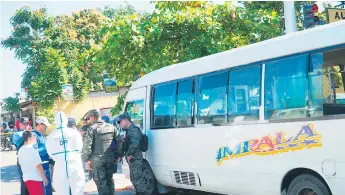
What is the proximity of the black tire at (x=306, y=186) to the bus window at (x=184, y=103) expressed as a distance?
246 cm

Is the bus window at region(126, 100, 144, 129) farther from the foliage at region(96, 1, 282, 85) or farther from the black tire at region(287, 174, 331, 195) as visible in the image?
the black tire at region(287, 174, 331, 195)

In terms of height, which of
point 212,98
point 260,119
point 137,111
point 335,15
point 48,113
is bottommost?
point 260,119

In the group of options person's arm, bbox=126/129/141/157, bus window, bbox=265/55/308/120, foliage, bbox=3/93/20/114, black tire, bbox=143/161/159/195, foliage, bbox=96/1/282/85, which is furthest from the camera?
foliage, bbox=3/93/20/114

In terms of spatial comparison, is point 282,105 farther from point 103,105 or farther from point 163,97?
point 103,105

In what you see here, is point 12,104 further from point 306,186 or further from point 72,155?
point 306,186

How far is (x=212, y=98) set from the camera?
7.04 meters

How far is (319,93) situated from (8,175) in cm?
1255

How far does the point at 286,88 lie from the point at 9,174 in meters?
12.3

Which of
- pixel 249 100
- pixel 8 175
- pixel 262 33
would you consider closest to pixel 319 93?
pixel 249 100

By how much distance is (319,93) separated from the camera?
531cm

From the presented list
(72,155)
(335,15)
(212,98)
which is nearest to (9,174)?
(72,155)

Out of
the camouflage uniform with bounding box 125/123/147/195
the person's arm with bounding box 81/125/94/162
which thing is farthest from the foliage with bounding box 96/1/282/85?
the person's arm with bounding box 81/125/94/162

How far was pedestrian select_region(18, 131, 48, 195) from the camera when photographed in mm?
6898

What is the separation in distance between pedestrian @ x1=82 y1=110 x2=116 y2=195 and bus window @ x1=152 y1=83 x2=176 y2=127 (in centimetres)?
108
